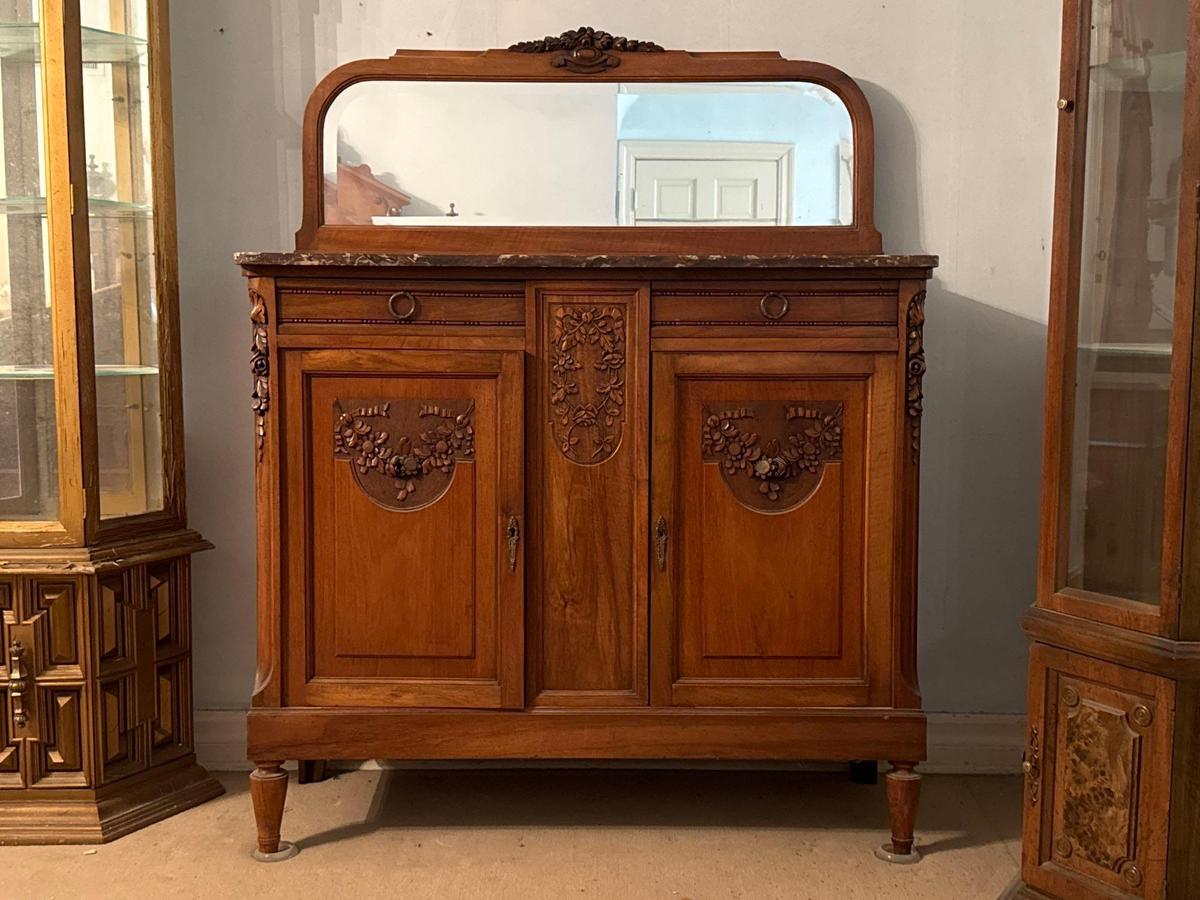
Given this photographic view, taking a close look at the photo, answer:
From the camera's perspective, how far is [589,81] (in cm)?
263

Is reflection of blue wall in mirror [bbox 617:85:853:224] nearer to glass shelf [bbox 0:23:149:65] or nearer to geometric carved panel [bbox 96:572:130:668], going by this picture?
glass shelf [bbox 0:23:149:65]

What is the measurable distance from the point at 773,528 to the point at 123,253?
156 cm

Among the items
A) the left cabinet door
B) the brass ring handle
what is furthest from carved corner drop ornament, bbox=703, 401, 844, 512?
the brass ring handle

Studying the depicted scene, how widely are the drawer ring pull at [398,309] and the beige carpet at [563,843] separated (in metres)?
1.10

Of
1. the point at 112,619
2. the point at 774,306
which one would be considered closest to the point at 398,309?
the point at 774,306

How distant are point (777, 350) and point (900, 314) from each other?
25cm

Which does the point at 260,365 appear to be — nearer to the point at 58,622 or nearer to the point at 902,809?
the point at 58,622

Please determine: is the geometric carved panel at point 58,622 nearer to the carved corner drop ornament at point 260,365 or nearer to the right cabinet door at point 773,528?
the carved corner drop ornament at point 260,365

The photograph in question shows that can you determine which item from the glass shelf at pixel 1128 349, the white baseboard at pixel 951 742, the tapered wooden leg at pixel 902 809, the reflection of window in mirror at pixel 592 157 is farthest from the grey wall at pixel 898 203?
the glass shelf at pixel 1128 349

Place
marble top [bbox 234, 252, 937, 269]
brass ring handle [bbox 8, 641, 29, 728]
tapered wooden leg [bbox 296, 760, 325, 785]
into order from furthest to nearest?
tapered wooden leg [bbox 296, 760, 325, 785]
brass ring handle [bbox 8, 641, 29, 728]
marble top [bbox 234, 252, 937, 269]

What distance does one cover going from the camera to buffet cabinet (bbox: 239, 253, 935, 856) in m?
2.15

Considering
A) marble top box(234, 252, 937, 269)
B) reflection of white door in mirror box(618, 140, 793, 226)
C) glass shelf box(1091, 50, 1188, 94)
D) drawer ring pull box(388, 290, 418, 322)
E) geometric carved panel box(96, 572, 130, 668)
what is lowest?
geometric carved panel box(96, 572, 130, 668)

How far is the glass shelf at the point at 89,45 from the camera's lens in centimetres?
231

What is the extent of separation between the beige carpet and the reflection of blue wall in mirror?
4.54 feet
